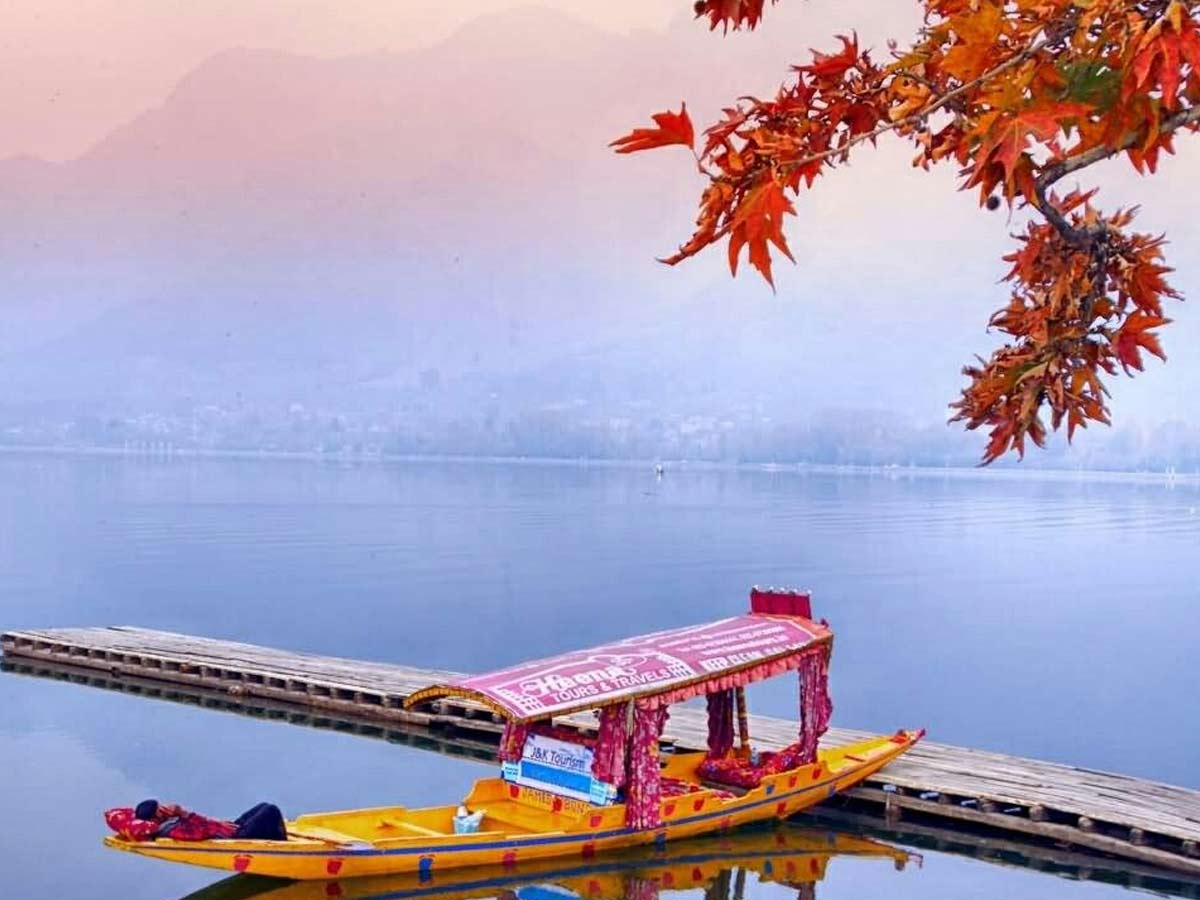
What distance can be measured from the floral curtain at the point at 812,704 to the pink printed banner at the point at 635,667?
0.38 m

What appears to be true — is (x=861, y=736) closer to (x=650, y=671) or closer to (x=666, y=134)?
(x=650, y=671)

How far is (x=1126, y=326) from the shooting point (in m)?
3.87

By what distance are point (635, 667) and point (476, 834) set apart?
2.94 meters

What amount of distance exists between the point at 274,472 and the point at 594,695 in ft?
572

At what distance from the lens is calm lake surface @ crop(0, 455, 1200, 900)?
79.9ft

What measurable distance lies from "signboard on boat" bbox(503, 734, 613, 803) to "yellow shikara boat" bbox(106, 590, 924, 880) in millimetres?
13

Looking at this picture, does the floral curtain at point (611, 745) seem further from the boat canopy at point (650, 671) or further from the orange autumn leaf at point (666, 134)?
the orange autumn leaf at point (666, 134)

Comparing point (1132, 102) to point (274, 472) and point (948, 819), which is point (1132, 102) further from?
point (274, 472)

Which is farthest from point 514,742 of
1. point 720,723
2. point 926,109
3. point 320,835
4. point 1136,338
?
point 926,109

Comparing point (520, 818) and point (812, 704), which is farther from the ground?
point (812, 704)

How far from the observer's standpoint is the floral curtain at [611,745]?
57.7 feet

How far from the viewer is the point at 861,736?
77.8 feet

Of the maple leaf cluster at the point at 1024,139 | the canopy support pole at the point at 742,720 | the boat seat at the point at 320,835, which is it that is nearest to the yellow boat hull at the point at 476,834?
the boat seat at the point at 320,835

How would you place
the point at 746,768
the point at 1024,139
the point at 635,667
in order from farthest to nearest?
the point at 746,768
the point at 635,667
the point at 1024,139
